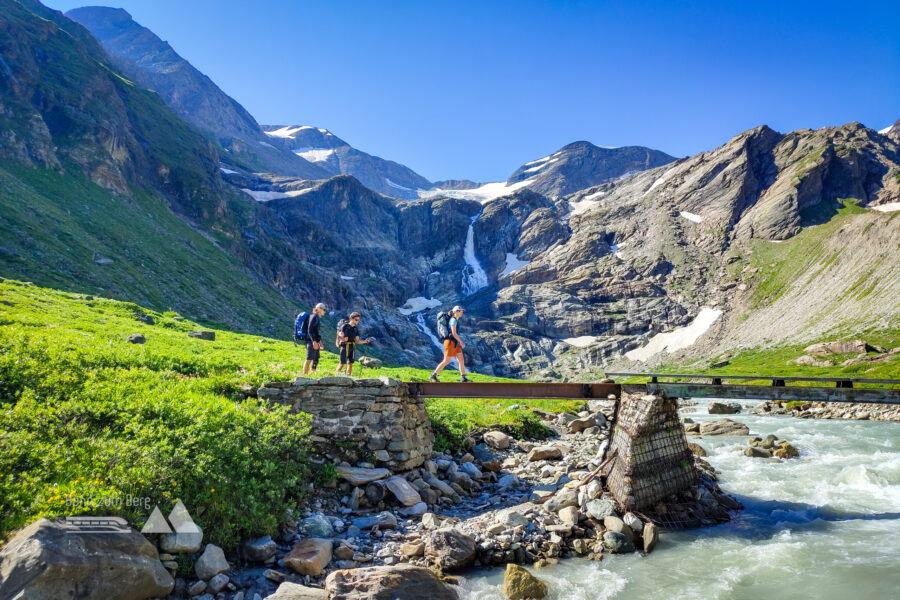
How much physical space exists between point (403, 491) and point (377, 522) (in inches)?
60.3

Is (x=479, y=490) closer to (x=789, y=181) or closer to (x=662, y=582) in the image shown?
(x=662, y=582)

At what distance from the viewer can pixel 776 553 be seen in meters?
10.6

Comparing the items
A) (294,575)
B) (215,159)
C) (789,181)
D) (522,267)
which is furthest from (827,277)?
(215,159)

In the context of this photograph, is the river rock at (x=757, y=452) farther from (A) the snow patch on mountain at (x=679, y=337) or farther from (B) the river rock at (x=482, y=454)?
(A) the snow patch on mountain at (x=679, y=337)

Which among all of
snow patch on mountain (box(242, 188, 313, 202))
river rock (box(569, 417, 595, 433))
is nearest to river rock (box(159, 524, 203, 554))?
river rock (box(569, 417, 595, 433))

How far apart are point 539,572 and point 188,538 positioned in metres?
7.06

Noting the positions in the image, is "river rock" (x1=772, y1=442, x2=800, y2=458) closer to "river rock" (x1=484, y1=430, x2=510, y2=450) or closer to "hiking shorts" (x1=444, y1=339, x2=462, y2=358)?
"river rock" (x1=484, y1=430, x2=510, y2=450)

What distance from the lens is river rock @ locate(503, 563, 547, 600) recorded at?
8531 mm

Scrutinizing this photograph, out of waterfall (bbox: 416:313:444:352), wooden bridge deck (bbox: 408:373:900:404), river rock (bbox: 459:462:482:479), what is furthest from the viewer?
waterfall (bbox: 416:313:444:352)

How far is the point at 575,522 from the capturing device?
11273mm

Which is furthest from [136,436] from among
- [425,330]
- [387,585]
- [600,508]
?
[425,330]

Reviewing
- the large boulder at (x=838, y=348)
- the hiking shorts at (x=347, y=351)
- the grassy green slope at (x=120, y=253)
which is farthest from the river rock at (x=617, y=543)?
the large boulder at (x=838, y=348)

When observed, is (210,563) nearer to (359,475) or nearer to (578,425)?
(359,475)

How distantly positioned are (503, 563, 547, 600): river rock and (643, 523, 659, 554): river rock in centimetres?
337
